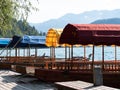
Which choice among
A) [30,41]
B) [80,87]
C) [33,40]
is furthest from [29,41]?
[80,87]

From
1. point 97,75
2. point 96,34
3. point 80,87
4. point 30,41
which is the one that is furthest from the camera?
point 30,41

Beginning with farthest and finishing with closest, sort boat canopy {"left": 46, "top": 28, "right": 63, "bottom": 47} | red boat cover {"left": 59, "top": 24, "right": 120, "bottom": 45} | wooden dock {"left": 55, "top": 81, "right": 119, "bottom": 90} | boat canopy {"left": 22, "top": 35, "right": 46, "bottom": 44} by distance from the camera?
1. boat canopy {"left": 22, "top": 35, "right": 46, "bottom": 44}
2. boat canopy {"left": 46, "top": 28, "right": 63, "bottom": 47}
3. red boat cover {"left": 59, "top": 24, "right": 120, "bottom": 45}
4. wooden dock {"left": 55, "top": 81, "right": 119, "bottom": 90}

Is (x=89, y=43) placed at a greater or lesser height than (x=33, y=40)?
lesser

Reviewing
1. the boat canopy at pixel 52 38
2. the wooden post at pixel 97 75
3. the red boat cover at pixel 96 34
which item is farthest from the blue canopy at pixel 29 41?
the wooden post at pixel 97 75

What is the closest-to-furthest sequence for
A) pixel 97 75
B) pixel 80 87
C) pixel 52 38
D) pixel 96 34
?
pixel 97 75
pixel 80 87
pixel 96 34
pixel 52 38

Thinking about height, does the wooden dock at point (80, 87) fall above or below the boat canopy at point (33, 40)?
below

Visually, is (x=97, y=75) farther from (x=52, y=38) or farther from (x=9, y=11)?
(x=52, y=38)

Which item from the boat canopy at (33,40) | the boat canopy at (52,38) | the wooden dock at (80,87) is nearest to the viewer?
the wooden dock at (80,87)

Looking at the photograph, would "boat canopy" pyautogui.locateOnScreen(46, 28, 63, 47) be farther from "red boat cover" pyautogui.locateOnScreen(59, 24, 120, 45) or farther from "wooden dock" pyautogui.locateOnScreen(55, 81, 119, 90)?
"wooden dock" pyautogui.locateOnScreen(55, 81, 119, 90)

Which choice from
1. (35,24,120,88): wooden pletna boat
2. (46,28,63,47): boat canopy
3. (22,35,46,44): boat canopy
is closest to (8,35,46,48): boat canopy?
(22,35,46,44): boat canopy

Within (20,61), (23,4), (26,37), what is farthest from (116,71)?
(20,61)

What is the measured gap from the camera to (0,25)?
32.1 ft

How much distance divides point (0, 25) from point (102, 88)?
10.4ft

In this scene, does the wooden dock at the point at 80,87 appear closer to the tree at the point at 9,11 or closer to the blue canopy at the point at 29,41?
the tree at the point at 9,11
